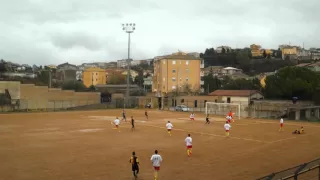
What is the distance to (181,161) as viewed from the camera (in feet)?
65.2

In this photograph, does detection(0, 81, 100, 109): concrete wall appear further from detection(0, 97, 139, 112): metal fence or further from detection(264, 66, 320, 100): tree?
detection(264, 66, 320, 100): tree

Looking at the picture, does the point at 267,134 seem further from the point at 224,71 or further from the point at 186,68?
the point at 224,71

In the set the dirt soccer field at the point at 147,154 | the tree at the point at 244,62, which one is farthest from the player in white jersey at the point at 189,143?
the tree at the point at 244,62

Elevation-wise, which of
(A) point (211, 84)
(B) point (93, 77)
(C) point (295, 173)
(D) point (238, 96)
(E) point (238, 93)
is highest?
(B) point (93, 77)

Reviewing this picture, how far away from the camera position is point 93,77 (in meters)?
144

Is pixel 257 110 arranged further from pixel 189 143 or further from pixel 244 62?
pixel 244 62

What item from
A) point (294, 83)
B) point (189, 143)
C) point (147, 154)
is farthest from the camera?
point (294, 83)

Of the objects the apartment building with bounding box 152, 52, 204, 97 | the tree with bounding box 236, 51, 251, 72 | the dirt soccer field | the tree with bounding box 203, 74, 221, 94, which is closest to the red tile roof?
the apartment building with bounding box 152, 52, 204, 97

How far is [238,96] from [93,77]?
87145mm

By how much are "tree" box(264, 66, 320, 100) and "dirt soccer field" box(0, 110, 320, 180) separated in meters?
33.3

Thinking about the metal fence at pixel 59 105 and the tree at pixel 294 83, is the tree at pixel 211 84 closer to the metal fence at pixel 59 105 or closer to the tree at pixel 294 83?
the metal fence at pixel 59 105

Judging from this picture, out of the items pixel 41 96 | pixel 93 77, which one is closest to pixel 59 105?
pixel 41 96

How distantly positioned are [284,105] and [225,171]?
146 feet

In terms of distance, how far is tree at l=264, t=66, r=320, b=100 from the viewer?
2559 inches
